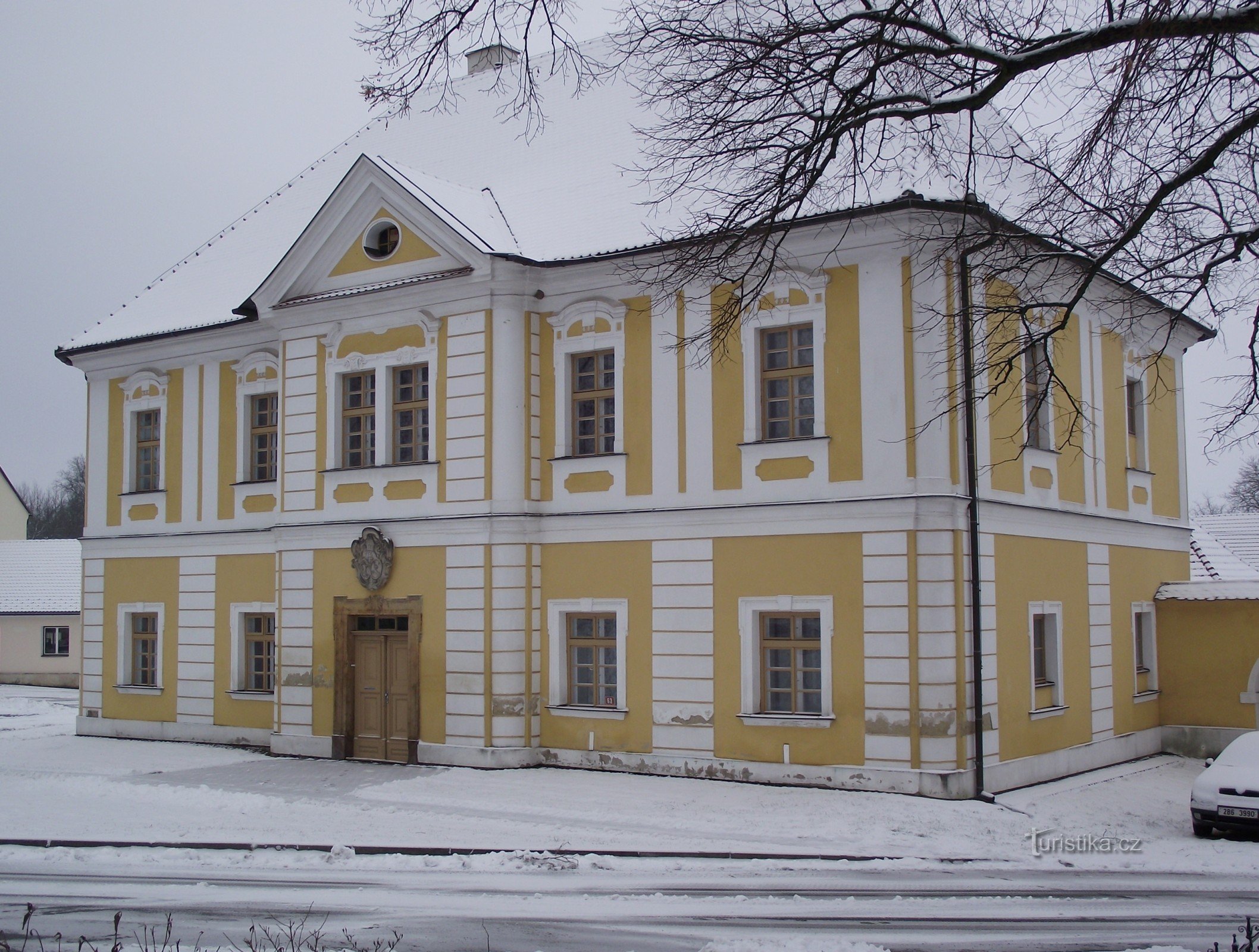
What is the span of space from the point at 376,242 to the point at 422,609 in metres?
6.02

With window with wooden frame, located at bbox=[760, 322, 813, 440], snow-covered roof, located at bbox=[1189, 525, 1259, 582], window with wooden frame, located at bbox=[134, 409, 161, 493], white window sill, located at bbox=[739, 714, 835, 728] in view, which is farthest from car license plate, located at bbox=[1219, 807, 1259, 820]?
window with wooden frame, located at bbox=[134, 409, 161, 493]

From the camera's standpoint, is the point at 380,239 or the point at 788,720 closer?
the point at 788,720

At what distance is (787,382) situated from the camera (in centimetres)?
1694

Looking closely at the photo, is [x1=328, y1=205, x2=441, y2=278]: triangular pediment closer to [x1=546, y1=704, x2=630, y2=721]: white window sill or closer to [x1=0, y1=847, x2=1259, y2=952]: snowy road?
[x1=546, y1=704, x2=630, y2=721]: white window sill

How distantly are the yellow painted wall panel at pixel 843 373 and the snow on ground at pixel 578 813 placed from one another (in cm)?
Answer: 430

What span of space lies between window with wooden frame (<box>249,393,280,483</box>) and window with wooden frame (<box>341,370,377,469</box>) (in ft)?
8.48

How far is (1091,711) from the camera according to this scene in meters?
18.9

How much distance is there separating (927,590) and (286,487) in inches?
433

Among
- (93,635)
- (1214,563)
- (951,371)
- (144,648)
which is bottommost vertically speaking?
(144,648)

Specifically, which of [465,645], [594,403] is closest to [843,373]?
[594,403]

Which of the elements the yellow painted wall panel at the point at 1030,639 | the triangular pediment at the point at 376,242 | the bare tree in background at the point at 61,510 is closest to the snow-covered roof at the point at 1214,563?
the yellow painted wall panel at the point at 1030,639

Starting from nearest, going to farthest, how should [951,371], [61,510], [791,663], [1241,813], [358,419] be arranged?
[1241,813]
[951,371]
[791,663]
[358,419]
[61,510]

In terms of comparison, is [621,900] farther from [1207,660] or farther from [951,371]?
[1207,660]


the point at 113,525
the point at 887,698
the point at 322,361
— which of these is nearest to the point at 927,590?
the point at 887,698
